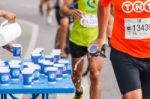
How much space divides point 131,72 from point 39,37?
1068cm

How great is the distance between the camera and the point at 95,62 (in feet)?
25.6

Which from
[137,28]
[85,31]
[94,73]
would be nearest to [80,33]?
[85,31]

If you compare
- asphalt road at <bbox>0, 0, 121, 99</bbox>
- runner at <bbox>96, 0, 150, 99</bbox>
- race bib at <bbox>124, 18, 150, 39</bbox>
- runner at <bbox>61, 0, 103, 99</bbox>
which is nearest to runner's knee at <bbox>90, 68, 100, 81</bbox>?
runner at <bbox>61, 0, 103, 99</bbox>

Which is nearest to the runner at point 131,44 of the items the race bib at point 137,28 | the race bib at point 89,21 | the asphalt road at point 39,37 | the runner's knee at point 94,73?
the race bib at point 137,28

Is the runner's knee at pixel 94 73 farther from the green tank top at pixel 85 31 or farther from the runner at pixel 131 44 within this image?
the runner at pixel 131 44

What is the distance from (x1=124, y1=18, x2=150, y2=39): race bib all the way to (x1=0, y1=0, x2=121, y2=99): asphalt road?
10.1 ft

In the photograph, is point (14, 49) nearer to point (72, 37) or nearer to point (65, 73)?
point (65, 73)

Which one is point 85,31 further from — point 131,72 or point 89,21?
point 131,72

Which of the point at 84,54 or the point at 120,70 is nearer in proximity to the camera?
the point at 120,70

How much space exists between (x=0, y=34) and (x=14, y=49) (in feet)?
1.31

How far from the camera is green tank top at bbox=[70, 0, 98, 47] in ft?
27.5

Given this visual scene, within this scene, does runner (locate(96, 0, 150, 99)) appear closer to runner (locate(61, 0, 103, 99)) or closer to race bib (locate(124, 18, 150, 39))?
race bib (locate(124, 18, 150, 39))

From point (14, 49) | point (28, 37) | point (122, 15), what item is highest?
point (122, 15)

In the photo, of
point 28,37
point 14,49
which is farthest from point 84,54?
point 28,37
